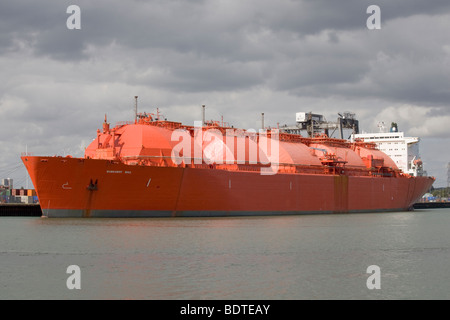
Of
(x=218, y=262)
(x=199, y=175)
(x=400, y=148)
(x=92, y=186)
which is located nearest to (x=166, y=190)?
(x=199, y=175)

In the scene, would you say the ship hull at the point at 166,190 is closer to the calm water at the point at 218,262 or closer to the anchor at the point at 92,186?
the anchor at the point at 92,186

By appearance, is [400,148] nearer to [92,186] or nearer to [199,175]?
[199,175]

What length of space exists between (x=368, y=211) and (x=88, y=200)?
28.0 m

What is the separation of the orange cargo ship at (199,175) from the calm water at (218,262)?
10.4 ft

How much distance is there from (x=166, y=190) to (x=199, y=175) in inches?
101

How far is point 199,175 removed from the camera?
35906 millimetres

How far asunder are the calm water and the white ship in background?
131ft

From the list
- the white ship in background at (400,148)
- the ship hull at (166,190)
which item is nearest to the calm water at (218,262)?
the ship hull at (166,190)

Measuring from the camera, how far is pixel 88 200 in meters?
32.8

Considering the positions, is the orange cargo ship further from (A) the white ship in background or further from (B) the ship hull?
(A) the white ship in background

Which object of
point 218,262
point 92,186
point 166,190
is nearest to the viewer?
point 218,262

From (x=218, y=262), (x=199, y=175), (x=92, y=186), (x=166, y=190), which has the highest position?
(x=199, y=175)

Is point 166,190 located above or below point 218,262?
above

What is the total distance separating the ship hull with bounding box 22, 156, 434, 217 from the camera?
3212cm
